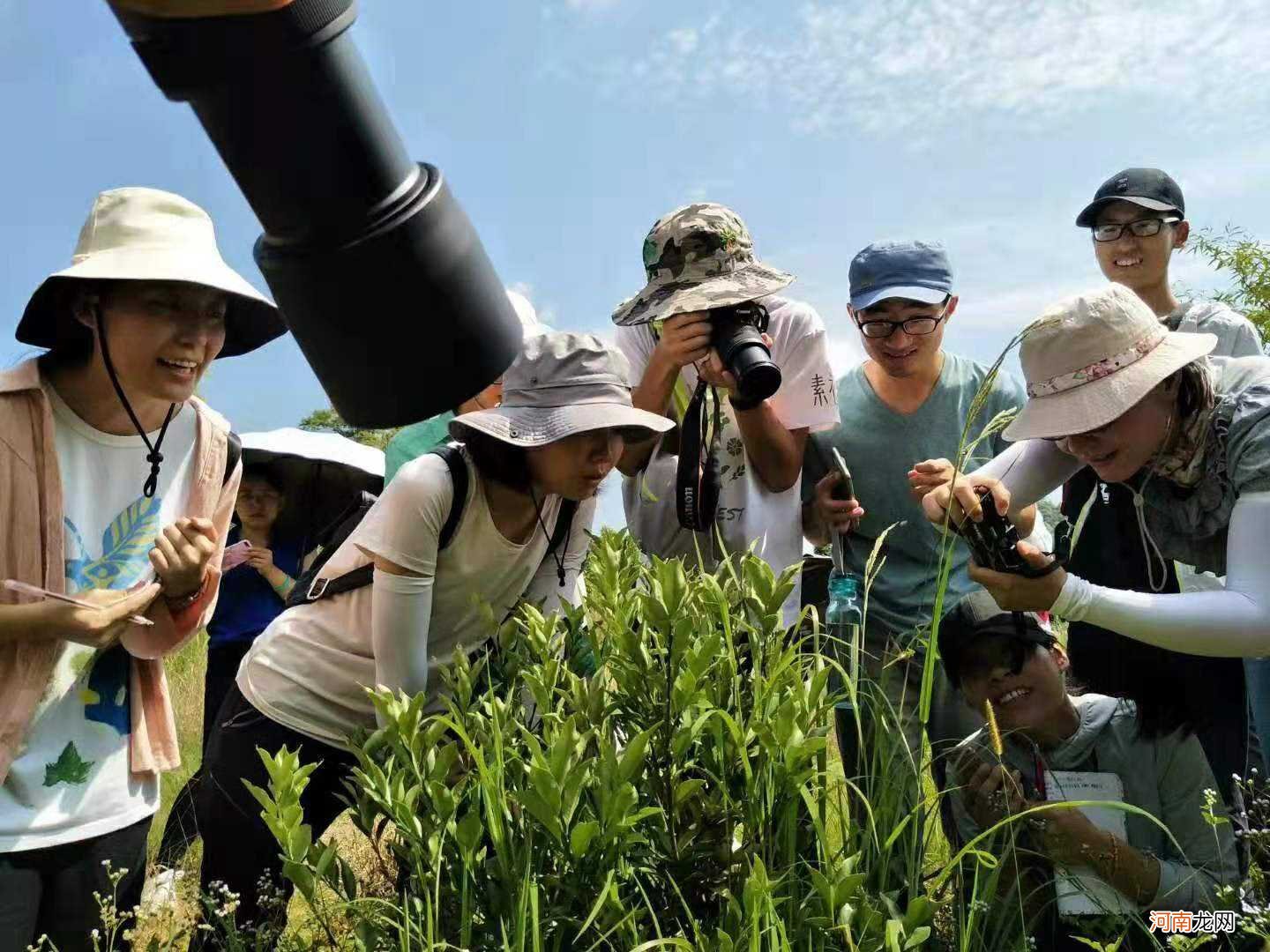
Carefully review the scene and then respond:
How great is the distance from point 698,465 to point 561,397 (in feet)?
1.99

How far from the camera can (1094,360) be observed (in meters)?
2.21

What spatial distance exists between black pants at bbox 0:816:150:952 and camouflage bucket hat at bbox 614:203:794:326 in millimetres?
1729

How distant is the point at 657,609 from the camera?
1.50 metres

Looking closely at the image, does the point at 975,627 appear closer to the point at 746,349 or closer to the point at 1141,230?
the point at 746,349

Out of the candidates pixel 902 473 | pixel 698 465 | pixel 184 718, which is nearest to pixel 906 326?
pixel 902 473

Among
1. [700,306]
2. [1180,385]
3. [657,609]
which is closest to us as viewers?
[657,609]

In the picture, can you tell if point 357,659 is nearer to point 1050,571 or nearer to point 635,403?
point 635,403

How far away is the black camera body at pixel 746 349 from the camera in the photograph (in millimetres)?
2580

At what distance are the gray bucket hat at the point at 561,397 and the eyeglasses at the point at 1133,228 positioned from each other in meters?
2.14

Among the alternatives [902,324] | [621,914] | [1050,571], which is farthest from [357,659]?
[902,324]

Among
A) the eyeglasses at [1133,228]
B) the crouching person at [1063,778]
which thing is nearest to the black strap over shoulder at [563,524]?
the crouching person at [1063,778]

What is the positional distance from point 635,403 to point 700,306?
1.15 feet

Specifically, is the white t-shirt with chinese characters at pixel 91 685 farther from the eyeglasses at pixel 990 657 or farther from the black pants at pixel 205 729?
the eyeglasses at pixel 990 657

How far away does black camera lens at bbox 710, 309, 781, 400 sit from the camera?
8.46ft
